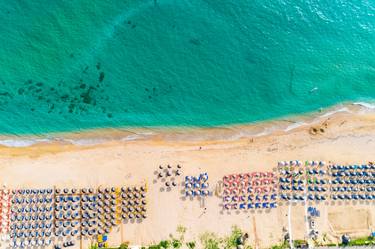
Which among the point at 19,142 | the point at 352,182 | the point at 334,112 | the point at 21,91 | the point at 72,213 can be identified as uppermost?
the point at 21,91

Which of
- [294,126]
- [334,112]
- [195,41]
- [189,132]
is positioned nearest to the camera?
[189,132]

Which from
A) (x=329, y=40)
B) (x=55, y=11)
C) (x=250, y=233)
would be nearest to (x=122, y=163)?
(x=250, y=233)

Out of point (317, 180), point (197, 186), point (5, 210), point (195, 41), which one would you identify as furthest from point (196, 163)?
point (5, 210)

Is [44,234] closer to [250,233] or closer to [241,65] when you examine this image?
[250,233]

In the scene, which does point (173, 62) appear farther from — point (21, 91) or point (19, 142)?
point (19, 142)

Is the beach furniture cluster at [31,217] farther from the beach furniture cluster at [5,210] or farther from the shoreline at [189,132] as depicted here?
the shoreline at [189,132]

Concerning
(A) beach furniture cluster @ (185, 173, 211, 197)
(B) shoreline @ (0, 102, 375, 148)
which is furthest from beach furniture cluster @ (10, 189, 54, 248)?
(A) beach furniture cluster @ (185, 173, 211, 197)
